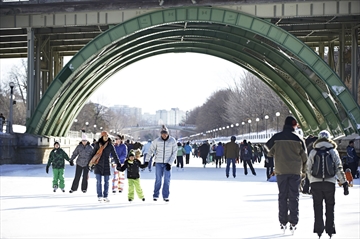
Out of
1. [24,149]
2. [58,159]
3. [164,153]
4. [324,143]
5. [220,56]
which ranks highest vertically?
[220,56]

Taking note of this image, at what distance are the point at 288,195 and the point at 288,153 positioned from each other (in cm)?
63

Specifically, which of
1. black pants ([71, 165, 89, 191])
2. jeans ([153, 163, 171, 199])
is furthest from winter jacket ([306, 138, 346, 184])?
black pants ([71, 165, 89, 191])

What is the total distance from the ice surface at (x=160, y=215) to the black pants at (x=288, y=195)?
27 centimetres

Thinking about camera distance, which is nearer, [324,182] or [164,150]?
[324,182]

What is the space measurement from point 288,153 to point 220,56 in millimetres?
35785

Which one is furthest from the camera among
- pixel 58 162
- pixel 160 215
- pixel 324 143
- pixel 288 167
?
pixel 58 162

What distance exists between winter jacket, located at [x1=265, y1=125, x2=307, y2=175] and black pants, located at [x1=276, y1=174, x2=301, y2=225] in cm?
9

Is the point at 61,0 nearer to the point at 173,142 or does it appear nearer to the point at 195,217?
the point at 173,142

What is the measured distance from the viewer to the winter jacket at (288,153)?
988 cm

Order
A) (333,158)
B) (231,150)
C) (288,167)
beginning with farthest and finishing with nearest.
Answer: (231,150) → (288,167) → (333,158)

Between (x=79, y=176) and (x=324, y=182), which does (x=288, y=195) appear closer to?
(x=324, y=182)

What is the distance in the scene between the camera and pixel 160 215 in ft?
38.7

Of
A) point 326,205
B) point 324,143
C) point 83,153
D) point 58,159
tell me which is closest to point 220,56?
point 58,159

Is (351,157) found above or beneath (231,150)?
beneath
